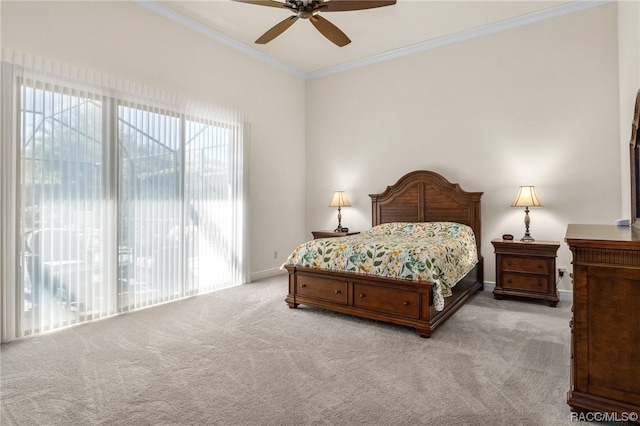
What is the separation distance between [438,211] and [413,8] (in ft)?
8.41

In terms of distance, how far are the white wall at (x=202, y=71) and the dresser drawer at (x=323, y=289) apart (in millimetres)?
1716

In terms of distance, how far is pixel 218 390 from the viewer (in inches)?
81.6

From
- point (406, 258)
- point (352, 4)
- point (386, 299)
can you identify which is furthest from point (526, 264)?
point (352, 4)

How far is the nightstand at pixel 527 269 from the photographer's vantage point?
375 centimetres

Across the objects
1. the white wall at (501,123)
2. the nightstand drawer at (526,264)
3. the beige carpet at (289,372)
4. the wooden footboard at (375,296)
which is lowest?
the beige carpet at (289,372)

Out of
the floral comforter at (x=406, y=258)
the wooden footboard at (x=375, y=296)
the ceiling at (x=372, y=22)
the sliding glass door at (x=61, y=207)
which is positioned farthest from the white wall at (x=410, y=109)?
the wooden footboard at (x=375, y=296)

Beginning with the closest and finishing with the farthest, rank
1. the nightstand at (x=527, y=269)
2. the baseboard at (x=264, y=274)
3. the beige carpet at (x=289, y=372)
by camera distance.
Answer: the beige carpet at (x=289, y=372)
the nightstand at (x=527, y=269)
the baseboard at (x=264, y=274)

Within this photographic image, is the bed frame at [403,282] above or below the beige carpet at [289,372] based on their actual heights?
above

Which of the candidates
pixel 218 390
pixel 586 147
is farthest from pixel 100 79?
pixel 586 147

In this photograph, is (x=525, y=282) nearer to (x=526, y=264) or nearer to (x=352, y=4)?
(x=526, y=264)

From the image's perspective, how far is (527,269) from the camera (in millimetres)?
3873

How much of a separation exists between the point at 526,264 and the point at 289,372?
9.95 feet

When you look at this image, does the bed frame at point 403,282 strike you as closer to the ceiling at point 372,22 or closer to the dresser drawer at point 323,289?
the dresser drawer at point 323,289

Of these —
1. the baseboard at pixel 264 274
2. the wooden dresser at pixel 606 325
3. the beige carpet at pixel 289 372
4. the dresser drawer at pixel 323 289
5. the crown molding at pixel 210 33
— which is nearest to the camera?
the wooden dresser at pixel 606 325
